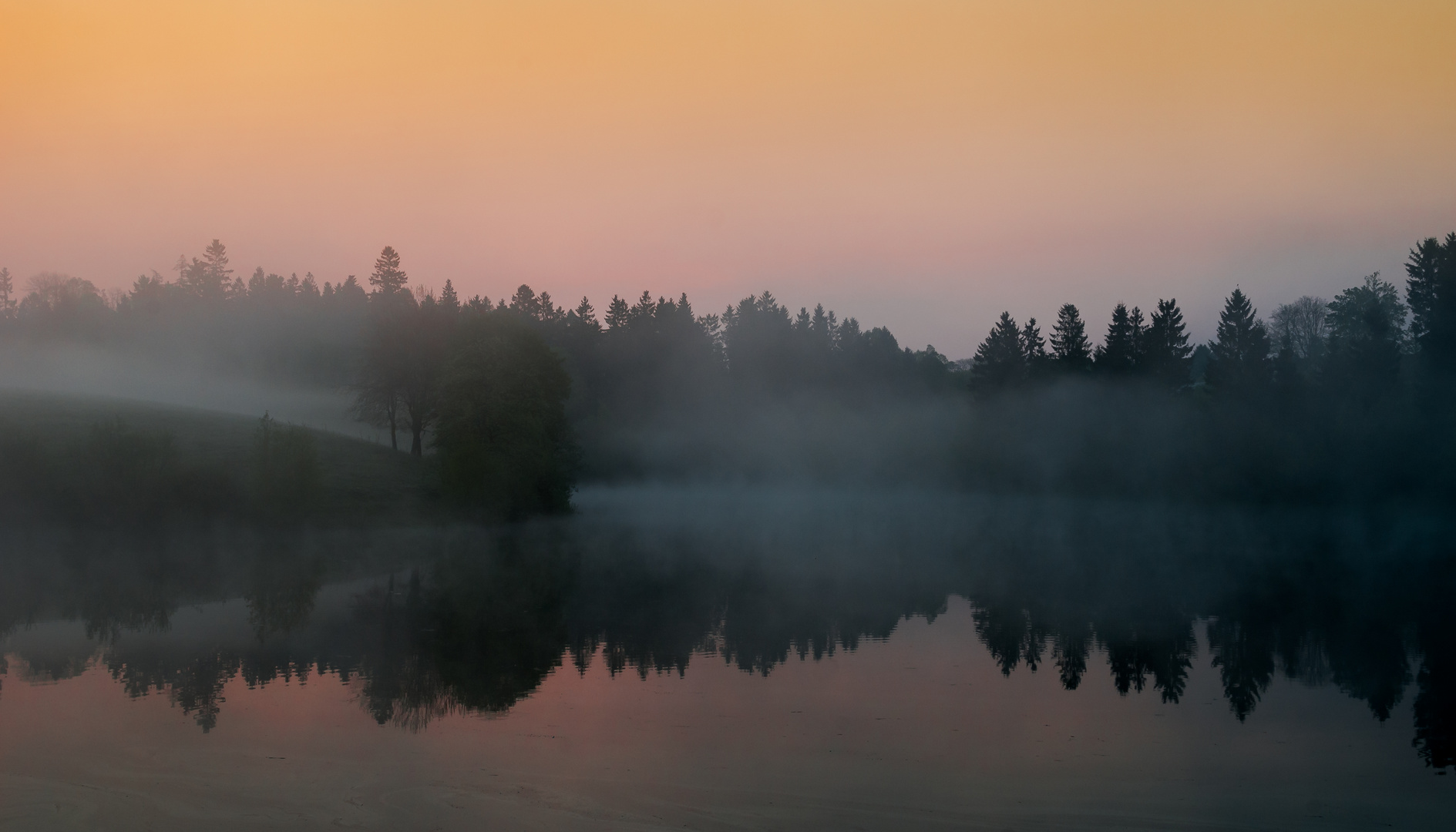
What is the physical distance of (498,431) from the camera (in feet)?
199

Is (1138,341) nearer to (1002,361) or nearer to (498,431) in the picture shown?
(1002,361)

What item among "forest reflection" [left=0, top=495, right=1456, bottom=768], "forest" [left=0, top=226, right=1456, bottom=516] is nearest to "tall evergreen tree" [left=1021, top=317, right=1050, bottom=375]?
"forest" [left=0, top=226, right=1456, bottom=516]

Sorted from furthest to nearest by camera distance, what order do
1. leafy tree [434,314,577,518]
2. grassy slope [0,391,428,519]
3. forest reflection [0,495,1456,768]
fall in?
1. leafy tree [434,314,577,518]
2. grassy slope [0,391,428,519]
3. forest reflection [0,495,1456,768]

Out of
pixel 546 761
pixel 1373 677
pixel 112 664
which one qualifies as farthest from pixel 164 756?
pixel 1373 677

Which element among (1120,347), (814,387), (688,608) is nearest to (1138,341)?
(1120,347)

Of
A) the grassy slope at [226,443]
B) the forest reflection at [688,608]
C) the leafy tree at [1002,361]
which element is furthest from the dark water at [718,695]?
the leafy tree at [1002,361]

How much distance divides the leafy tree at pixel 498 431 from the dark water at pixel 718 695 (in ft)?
57.5

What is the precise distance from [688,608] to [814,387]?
9488 centimetres

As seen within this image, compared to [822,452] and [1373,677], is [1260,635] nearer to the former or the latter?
[1373,677]

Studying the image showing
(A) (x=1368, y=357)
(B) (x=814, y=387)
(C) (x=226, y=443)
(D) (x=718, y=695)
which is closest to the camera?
(D) (x=718, y=695)

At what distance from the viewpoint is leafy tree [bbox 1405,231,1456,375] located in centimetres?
6500

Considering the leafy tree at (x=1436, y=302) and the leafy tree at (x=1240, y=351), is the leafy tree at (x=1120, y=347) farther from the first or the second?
the leafy tree at (x=1436, y=302)

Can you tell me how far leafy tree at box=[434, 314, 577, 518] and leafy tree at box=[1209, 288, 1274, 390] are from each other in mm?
59933

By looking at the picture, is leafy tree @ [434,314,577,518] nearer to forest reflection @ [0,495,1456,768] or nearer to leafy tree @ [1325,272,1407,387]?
forest reflection @ [0,495,1456,768]
